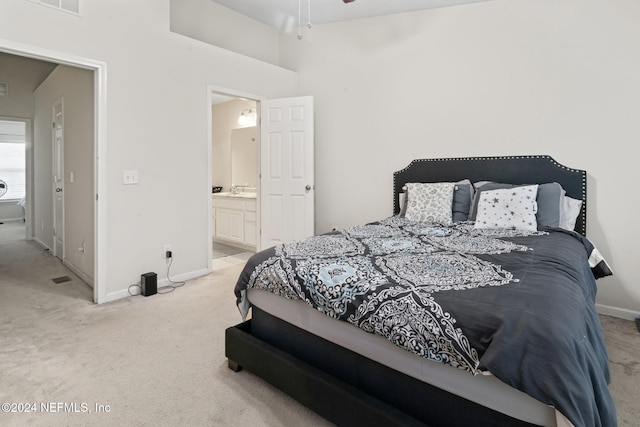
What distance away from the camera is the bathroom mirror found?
5441 millimetres

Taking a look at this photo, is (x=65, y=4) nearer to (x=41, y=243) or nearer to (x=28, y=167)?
(x=41, y=243)

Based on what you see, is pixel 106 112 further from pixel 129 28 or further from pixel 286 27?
pixel 286 27

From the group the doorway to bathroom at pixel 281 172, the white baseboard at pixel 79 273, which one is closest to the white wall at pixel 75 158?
the white baseboard at pixel 79 273

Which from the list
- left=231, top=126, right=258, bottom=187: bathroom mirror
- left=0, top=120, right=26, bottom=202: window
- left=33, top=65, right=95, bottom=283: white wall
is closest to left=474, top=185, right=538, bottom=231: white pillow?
left=33, top=65, right=95, bottom=283: white wall

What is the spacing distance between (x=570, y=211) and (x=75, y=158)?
4.78 meters

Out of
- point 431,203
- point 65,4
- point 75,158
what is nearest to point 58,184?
point 75,158

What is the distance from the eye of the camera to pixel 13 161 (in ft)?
26.2

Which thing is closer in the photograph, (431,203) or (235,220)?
(431,203)

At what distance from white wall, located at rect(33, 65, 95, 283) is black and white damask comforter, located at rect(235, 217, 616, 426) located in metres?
2.41

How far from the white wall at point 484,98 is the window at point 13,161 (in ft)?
23.0

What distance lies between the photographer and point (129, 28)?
Answer: 118 inches

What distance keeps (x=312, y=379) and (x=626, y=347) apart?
216 centimetres

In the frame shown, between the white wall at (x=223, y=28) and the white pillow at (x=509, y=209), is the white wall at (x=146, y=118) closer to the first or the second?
the white wall at (x=223, y=28)

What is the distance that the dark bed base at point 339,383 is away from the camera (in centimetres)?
121
